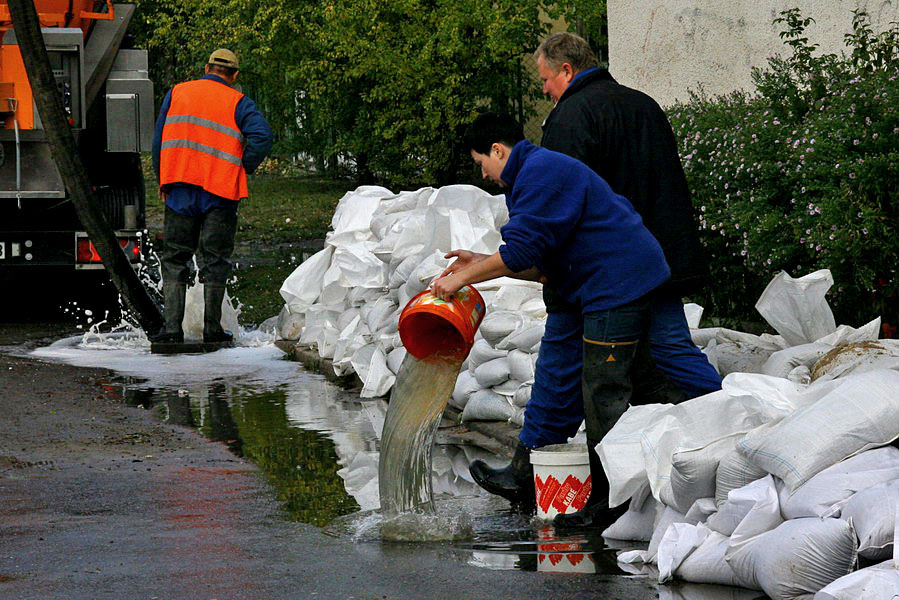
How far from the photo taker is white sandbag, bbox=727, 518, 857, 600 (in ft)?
13.0

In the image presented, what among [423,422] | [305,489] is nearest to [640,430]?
[423,422]

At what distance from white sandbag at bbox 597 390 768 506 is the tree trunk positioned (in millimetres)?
6346

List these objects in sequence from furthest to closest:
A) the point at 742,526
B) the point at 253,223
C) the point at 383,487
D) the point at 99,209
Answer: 1. the point at 253,223
2. the point at 99,209
3. the point at 383,487
4. the point at 742,526

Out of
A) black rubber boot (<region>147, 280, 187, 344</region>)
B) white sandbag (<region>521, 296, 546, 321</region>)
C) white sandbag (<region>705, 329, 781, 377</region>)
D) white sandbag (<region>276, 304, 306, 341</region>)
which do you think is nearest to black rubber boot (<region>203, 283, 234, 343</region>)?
black rubber boot (<region>147, 280, 187, 344</region>)

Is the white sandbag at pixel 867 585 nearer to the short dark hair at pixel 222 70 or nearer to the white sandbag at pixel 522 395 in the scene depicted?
the white sandbag at pixel 522 395

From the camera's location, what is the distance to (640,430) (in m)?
4.94

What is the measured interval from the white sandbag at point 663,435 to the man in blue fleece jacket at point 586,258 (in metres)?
0.26

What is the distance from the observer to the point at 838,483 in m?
4.17

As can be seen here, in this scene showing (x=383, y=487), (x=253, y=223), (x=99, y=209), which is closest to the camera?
(x=383, y=487)

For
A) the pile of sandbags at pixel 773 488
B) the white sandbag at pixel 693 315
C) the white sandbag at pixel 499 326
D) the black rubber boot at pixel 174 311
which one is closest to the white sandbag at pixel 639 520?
the pile of sandbags at pixel 773 488

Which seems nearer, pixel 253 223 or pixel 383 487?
pixel 383 487

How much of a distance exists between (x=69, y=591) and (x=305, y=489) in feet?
5.37

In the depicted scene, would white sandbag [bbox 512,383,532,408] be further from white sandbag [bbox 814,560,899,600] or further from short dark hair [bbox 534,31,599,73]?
white sandbag [bbox 814,560,899,600]

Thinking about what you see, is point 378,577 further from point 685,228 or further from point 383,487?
point 685,228
